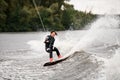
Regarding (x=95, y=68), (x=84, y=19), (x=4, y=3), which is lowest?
(x=84, y=19)

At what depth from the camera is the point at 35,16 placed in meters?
82.7

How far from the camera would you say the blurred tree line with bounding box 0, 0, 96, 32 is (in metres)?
77.4

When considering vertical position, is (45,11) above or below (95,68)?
below

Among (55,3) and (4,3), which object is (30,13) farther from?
(55,3)

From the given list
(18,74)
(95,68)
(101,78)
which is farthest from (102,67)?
(18,74)

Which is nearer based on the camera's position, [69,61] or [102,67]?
[102,67]

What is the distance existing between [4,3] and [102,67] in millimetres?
66308

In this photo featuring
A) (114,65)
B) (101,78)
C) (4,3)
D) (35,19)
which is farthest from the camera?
(35,19)

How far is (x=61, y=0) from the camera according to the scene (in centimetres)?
9525

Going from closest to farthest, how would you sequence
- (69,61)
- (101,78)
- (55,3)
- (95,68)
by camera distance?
(101,78), (95,68), (69,61), (55,3)

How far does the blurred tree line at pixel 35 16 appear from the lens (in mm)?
77431

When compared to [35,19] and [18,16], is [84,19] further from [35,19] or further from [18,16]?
[18,16]

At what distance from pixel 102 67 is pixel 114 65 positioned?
731 mm

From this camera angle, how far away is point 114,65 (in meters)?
11.5
